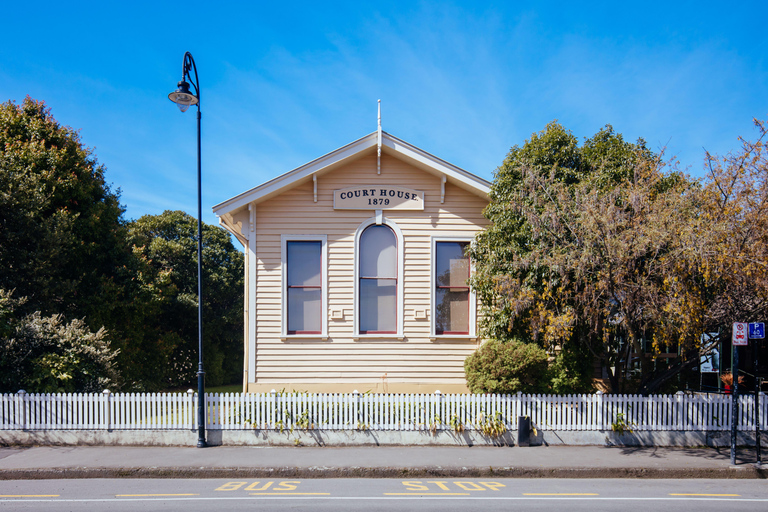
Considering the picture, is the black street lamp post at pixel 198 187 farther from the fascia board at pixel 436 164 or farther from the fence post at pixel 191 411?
the fascia board at pixel 436 164

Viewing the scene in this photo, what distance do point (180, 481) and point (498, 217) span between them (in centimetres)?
862

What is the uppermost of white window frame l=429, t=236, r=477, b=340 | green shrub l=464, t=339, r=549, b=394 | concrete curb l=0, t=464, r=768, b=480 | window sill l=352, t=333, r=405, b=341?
white window frame l=429, t=236, r=477, b=340

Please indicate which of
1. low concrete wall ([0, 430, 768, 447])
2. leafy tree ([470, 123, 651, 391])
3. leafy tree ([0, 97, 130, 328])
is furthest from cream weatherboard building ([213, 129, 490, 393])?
leafy tree ([0, 97, 130, 328])

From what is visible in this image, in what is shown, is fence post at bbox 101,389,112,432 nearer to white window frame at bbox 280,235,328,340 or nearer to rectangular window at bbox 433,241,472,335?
white window frame at bbox 280,235,328,340

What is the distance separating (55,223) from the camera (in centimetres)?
1579

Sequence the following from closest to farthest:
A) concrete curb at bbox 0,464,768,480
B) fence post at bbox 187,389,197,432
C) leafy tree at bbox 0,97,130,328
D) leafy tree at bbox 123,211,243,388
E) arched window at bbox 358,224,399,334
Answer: concrete curb at bbox 0,464,768,480, fence post at bbox 187,389,197,432, arched window at bbox 358,224,399,334, leafy tree at bbox 0,97,130,328, leafy tree at bbox 123,211,243,388

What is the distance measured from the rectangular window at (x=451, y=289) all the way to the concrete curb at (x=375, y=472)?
15.6ft

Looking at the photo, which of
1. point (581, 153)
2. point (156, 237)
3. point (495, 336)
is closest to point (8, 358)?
point (495, 336)

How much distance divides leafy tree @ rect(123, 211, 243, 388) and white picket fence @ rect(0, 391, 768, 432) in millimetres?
14144

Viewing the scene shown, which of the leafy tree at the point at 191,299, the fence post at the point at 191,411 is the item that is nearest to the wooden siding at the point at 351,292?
the fence post at the point at 191,411

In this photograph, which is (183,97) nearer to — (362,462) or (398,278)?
(398,278)

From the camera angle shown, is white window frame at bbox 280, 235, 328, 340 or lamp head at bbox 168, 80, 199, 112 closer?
lamp head at bbox 168, 80, 199, 112

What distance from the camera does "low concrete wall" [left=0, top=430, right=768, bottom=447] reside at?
10.0 m

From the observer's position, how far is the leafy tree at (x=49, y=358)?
34.9 feet
